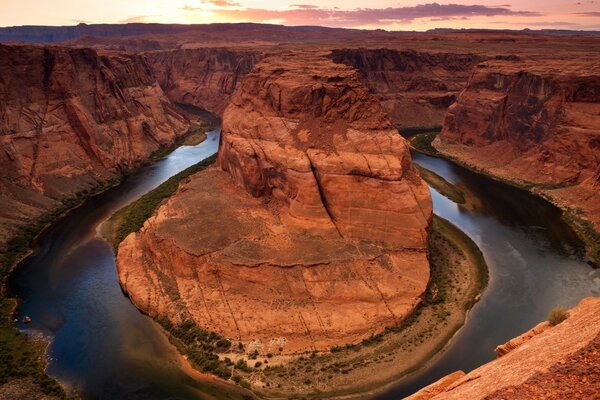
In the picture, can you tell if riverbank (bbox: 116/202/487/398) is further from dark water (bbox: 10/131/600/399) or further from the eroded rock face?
the eroded rock face

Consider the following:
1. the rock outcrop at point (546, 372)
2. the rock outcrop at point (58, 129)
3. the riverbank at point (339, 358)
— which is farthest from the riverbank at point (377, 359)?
the rock outcrop at point (58, 129)

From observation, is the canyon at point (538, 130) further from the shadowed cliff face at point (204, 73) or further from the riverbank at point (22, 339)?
the shadowed cliff face at point (204, 73)

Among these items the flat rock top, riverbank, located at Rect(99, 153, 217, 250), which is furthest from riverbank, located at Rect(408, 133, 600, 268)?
riverbank, located at Rect(99, 153, 217, 250)

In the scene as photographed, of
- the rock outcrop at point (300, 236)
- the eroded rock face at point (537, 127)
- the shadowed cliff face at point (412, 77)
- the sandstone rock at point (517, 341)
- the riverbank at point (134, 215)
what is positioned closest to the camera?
the sandstone rock at point (517, 341)

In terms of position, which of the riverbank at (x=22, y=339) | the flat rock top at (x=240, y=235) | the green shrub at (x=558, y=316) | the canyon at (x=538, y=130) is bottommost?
the riverbank at (x=22, y=339)

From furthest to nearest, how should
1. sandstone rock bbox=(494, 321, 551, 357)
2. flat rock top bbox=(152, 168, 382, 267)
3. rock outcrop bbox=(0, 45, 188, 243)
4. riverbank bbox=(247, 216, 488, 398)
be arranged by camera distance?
rock outcrop bbox=(0, 45, 188, 243) → flat rock top bbox=(152, 168, 382, 267) → riverbank bbox=(247, 216, 488, 398) → sandstone rock bbox=(494, 321, 551, 357)

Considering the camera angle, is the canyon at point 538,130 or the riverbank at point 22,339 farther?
the canyon at point 538,130

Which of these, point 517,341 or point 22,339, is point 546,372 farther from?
point 22,339

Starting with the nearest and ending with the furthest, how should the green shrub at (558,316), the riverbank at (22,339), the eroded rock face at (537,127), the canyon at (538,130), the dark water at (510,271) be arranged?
1. the green shrub at (558,316)
2. the riverbank at (22,339)
3. the dark water at (510,271)
4. the canyon at (538,130)
5. the eroded rock face at (537,127)
